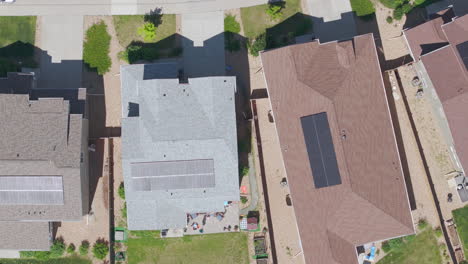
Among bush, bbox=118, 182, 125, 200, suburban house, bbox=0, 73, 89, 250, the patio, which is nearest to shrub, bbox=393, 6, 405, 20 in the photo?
the patio

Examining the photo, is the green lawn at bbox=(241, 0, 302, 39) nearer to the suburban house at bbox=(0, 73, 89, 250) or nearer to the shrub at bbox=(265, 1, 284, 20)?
the shrub at bbox=(265, 1, 284, 20)

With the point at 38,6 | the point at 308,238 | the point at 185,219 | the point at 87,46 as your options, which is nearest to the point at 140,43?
the point at 87,46

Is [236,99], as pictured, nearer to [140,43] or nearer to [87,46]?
[140,43]

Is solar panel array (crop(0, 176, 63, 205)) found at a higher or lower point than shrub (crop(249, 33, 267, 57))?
lower

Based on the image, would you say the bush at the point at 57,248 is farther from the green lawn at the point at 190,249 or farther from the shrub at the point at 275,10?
the shrub at the point at 275,10

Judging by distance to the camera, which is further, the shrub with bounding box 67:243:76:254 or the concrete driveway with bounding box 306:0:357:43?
the concrete driveway with bounding box 306:0:357:43

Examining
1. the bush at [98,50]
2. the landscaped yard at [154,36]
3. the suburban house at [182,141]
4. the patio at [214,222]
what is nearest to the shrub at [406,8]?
the suburban house at [182,141]

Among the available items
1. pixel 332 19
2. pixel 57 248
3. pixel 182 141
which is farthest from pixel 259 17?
pixel 57 248
